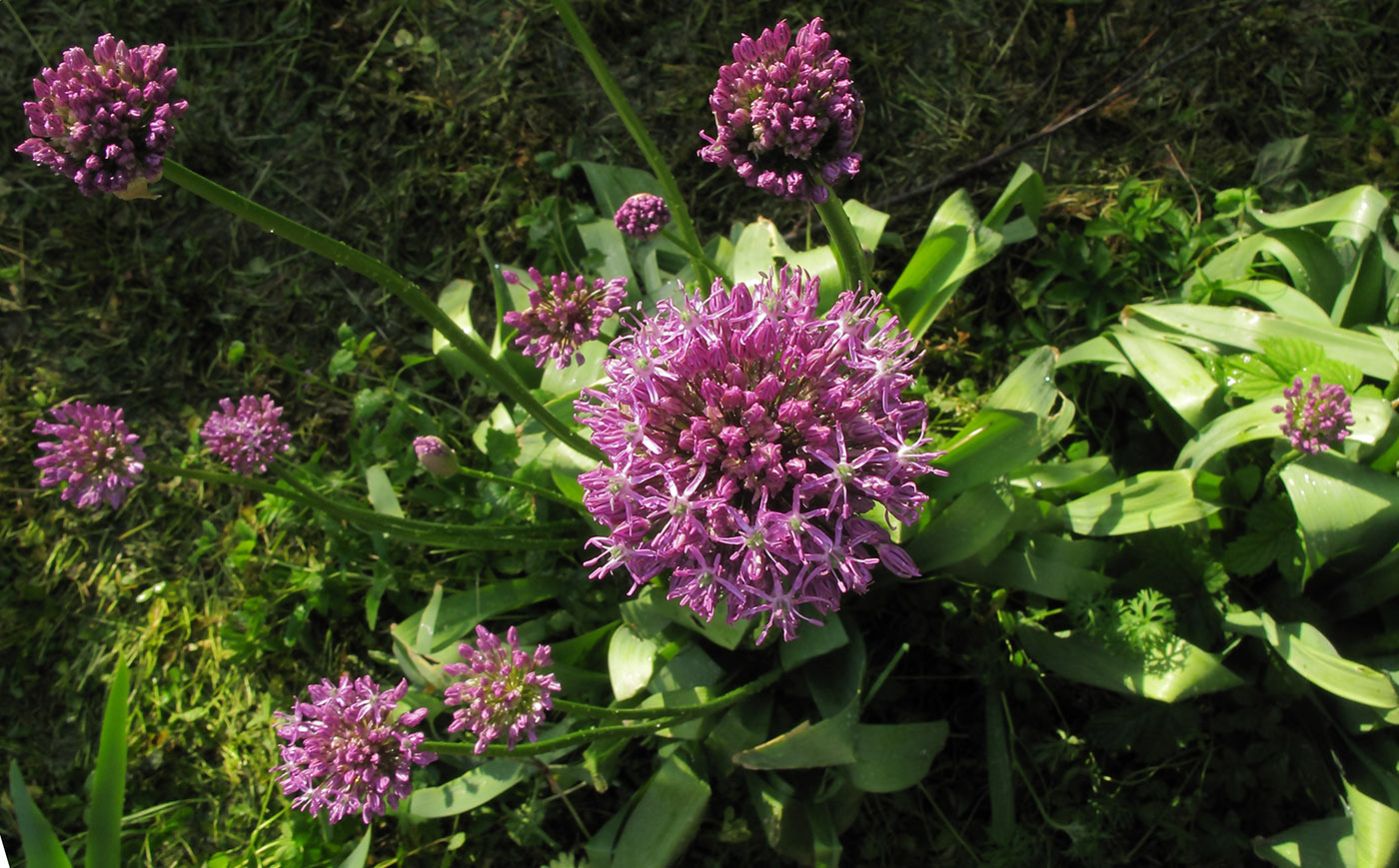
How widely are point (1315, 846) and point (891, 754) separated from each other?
1445mm

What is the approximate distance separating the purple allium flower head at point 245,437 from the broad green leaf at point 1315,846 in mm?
3823

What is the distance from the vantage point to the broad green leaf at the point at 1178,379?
3258 mm

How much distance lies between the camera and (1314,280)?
11.8ft

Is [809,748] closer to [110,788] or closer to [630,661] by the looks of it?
[630,661]

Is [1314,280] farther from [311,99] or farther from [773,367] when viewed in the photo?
[311,99]

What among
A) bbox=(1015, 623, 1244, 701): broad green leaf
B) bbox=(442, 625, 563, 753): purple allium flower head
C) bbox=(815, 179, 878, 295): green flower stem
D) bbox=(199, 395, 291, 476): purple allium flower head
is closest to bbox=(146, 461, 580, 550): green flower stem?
bbox=(199, 395, 291, 476): purple allium flower head

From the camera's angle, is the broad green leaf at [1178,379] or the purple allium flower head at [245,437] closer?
the broad green leaf at [1178,379]

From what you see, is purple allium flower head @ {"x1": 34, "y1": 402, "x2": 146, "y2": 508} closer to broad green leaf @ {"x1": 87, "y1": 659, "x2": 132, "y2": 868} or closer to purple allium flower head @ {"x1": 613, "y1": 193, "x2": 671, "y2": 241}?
broad green leaf @ {"x1": 87, "y1": 659, "x2": 132, "y2": 868}

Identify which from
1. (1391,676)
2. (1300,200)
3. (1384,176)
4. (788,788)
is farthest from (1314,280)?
(788,788)

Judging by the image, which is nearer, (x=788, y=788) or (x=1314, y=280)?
(x=788, y=788)

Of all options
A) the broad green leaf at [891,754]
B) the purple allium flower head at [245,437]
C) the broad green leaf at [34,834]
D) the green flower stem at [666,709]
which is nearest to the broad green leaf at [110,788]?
the broad green leaf at [34,834]

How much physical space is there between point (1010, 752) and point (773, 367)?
214 centimetres

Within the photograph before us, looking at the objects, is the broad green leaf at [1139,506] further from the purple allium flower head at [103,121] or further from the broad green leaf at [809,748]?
the purple allium flower head at [103,121]

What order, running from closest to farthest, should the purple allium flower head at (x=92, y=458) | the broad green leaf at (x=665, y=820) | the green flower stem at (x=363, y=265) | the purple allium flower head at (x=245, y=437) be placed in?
the green flower stem at (x=363, y=265)
the purple allium flower head at (x=92, y=458)
the broad green leaf at (x=665, y=820)
the purple allium flower head at (x=245, y=437)
